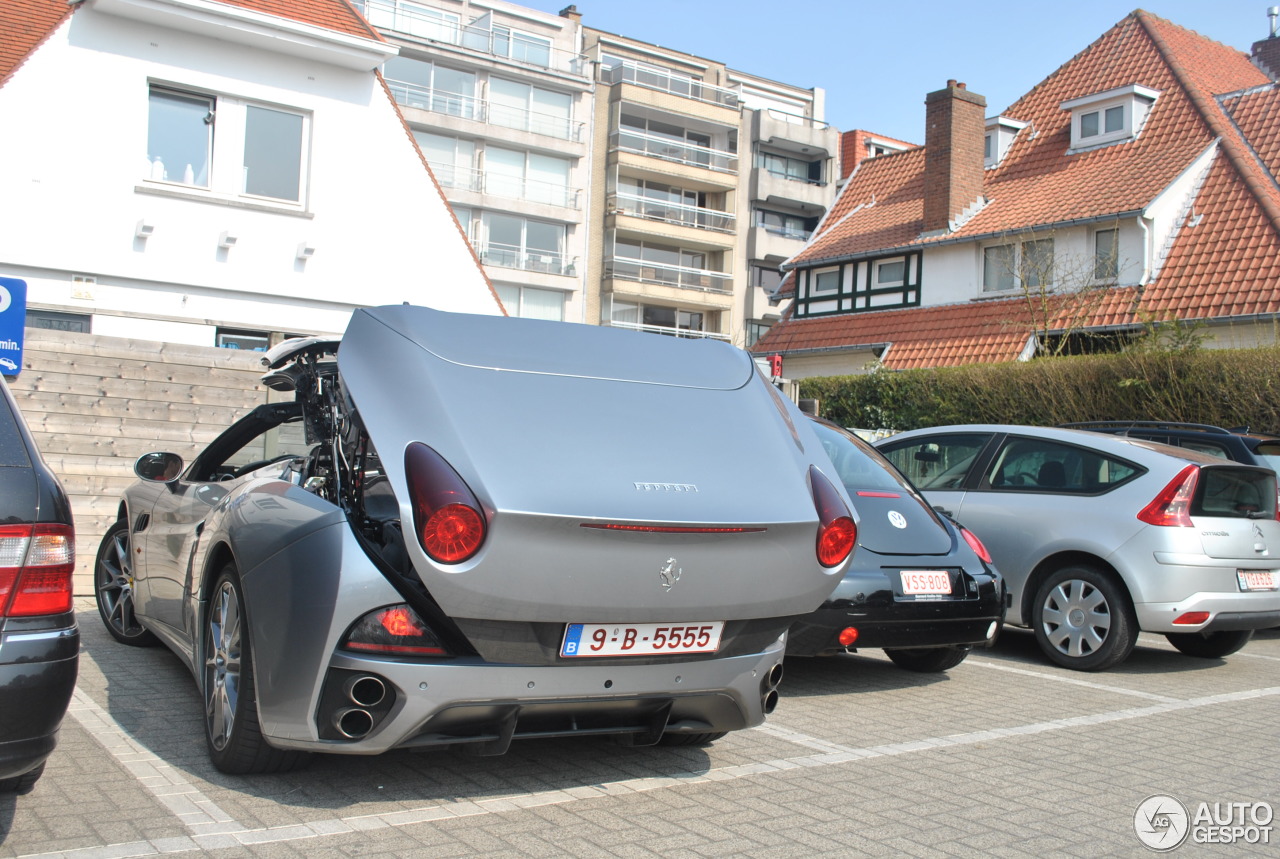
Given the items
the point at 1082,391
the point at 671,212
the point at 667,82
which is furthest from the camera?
the point at 667,82

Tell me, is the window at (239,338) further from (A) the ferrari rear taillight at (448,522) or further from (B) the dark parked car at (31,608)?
(A) the ferrari rear taillight at (448,522)

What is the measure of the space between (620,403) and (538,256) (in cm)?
4928

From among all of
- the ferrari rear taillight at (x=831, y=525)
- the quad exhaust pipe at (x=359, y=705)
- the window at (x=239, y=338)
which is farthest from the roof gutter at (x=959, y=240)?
the quad exhaust pipe at (x=359, y=705)

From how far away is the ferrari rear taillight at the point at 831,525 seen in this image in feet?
15.0

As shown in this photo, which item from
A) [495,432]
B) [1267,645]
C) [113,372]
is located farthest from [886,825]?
[113,372]

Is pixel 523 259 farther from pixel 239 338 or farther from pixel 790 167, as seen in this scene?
pixel 239 338

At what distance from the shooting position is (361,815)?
4156mm

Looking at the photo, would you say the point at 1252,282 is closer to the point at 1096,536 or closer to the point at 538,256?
the point at 1096,536

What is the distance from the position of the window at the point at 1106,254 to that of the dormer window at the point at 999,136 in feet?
22.0

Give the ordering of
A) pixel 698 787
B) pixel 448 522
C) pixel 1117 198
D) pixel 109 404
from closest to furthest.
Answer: pixel 448 522 → pixel 698 787 → pixel 109 404 → pixel 1117 198

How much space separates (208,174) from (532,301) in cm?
3596

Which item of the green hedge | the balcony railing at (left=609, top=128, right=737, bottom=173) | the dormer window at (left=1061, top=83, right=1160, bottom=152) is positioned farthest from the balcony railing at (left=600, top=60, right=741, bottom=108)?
the green hedge

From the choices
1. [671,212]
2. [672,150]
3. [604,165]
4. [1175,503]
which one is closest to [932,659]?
[1175,503]

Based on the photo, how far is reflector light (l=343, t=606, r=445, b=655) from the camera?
396cm
